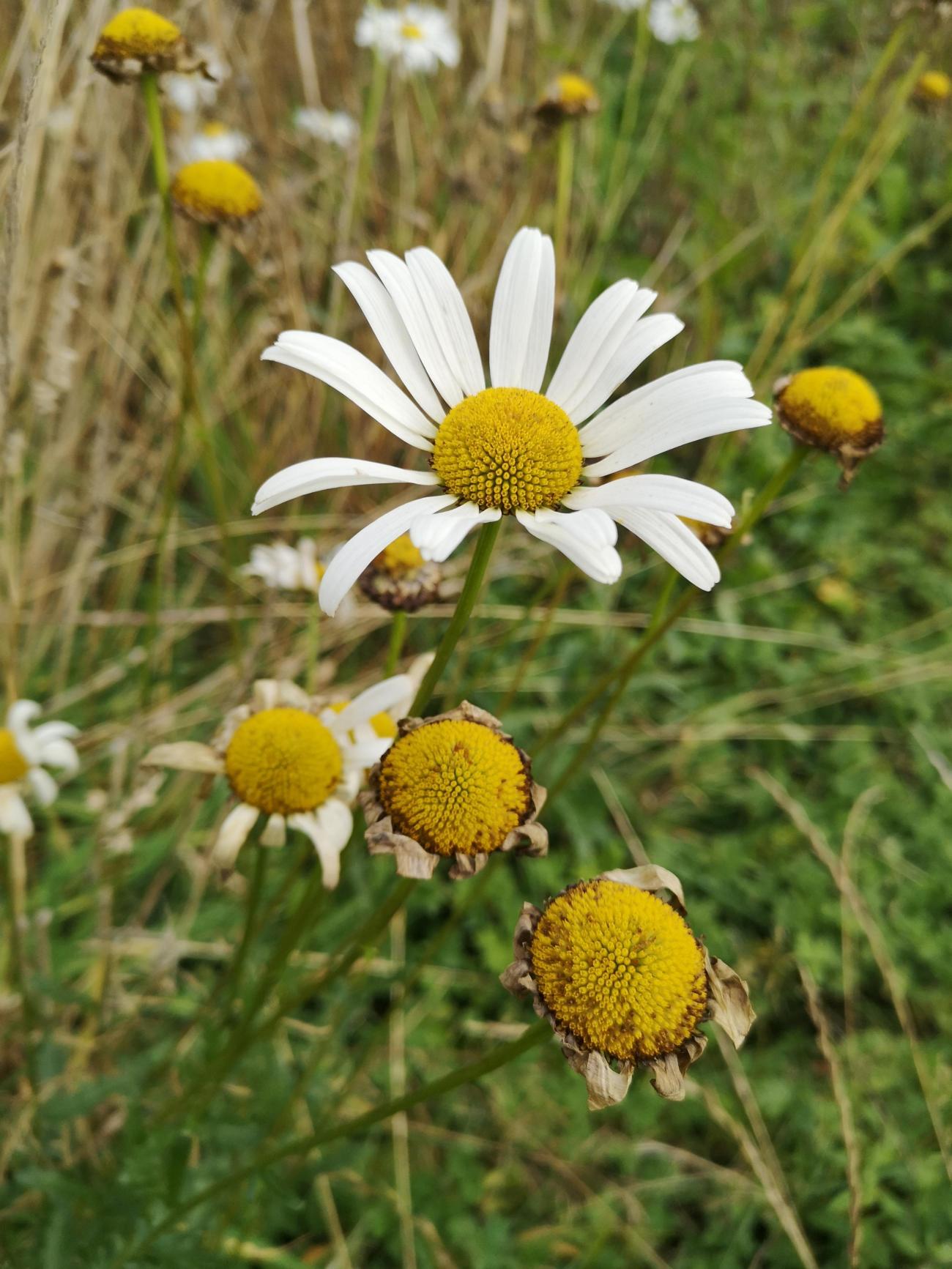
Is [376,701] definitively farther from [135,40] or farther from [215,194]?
[135,40]

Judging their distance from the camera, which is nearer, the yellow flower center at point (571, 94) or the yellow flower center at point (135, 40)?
the yellow flower center at point (135, 40)

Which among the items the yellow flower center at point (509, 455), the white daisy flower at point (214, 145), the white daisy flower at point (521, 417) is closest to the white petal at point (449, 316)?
the white daisy flower at point (521, 417)

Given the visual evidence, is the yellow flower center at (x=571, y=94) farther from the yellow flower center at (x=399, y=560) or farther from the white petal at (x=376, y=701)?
the white petal at (x=376, y=701)

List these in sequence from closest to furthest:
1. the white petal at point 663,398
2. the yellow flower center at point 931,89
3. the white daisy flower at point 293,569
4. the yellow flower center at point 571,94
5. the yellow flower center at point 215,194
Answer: the white petal at point 663,398
the yellow flower center at point 215,194
the white daisy flower at point 293,569
the yellow flower center at point 571,94
the yellow flower center at point 931,89

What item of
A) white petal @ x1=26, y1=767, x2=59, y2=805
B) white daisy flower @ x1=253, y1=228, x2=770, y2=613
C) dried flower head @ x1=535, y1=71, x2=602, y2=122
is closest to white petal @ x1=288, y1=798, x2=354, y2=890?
white daisy flower @ x1=253, y1=228, x2=770, y2=613

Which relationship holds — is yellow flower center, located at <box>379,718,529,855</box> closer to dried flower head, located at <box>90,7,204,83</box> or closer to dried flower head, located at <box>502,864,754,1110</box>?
dried flower head, located at <box>502,864,754,1110</box>
